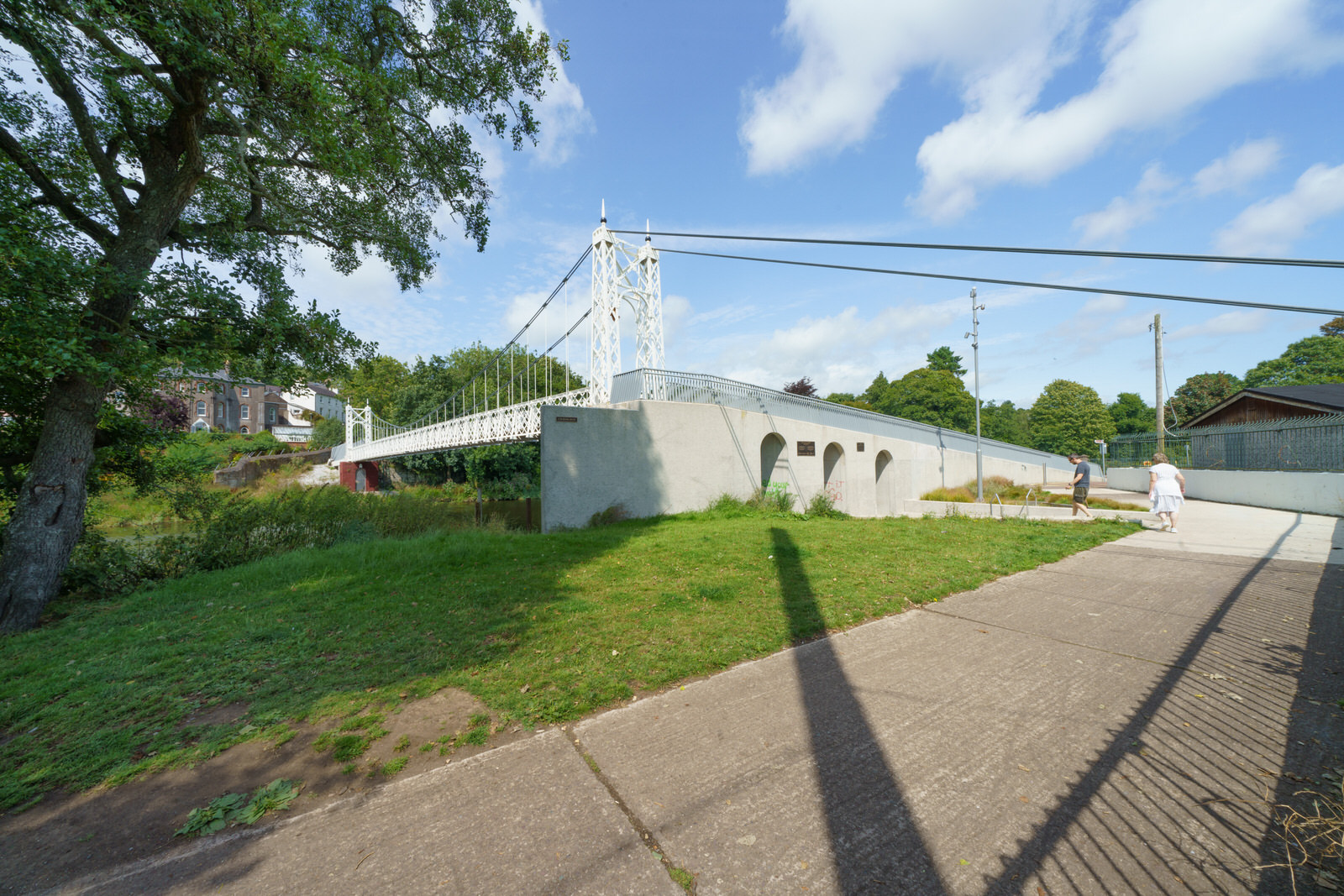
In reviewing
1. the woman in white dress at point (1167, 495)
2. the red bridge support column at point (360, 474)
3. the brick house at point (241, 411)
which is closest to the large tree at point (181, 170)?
the woman in white dress at point (1167, 495)

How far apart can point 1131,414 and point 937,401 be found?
111ft

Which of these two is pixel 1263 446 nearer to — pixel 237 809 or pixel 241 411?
pixel 237 809

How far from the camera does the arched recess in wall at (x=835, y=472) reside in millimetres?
17266

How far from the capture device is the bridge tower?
46.7 feet

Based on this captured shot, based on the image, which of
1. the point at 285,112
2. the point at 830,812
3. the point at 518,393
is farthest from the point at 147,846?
the point at 518,393

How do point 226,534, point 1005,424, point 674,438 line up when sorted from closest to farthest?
point 226,534, point 674,438, point 1005,424

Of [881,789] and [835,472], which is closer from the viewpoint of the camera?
[881,789]

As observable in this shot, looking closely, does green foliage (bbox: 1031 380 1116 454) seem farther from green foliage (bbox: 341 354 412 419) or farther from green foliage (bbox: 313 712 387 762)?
green foliage (bbox: 341 354 412 419)

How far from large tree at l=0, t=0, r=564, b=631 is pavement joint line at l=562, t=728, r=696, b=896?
5.34 meters

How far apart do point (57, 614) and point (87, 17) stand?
5.87 metres

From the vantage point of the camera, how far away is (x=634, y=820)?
7.11 ft

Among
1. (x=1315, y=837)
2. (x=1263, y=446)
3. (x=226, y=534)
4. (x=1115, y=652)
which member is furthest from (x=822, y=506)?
(x=1315, y=837)

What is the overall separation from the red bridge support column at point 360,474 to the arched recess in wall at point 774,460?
29.7m

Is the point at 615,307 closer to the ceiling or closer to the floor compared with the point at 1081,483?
closer to the ceiling
